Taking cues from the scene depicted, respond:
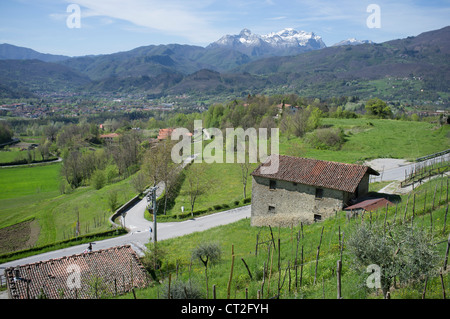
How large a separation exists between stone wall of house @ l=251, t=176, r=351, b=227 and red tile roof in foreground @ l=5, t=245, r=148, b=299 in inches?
487

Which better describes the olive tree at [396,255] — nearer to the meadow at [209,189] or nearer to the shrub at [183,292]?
the shrub at [183,292]

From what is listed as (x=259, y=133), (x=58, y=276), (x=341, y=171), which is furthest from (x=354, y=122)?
(x=58, y=276)

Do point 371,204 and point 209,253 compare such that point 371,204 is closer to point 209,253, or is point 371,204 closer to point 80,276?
point 209,253

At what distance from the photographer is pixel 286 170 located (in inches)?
1153

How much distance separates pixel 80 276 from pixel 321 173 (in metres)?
19.7

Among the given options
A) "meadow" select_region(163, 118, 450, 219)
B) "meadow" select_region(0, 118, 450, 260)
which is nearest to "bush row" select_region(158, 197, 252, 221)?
"meadow" select_region(163, 118, 450, 219)

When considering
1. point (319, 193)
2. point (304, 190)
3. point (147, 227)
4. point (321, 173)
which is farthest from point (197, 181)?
point (319, 193)

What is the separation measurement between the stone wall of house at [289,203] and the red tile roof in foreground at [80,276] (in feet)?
40.6

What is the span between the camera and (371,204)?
24.0 meters

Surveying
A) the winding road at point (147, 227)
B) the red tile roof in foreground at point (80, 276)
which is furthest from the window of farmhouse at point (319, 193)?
the red tile roof in foreground at point (80, 276)

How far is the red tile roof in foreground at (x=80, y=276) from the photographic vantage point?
1867 centimetres

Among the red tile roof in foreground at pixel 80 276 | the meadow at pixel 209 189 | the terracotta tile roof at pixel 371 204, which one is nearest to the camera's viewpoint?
the red tile roof in foreground at pixel 80 276

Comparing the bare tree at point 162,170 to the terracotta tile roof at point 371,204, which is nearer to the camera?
the terracotta tile roof at point 371,204
